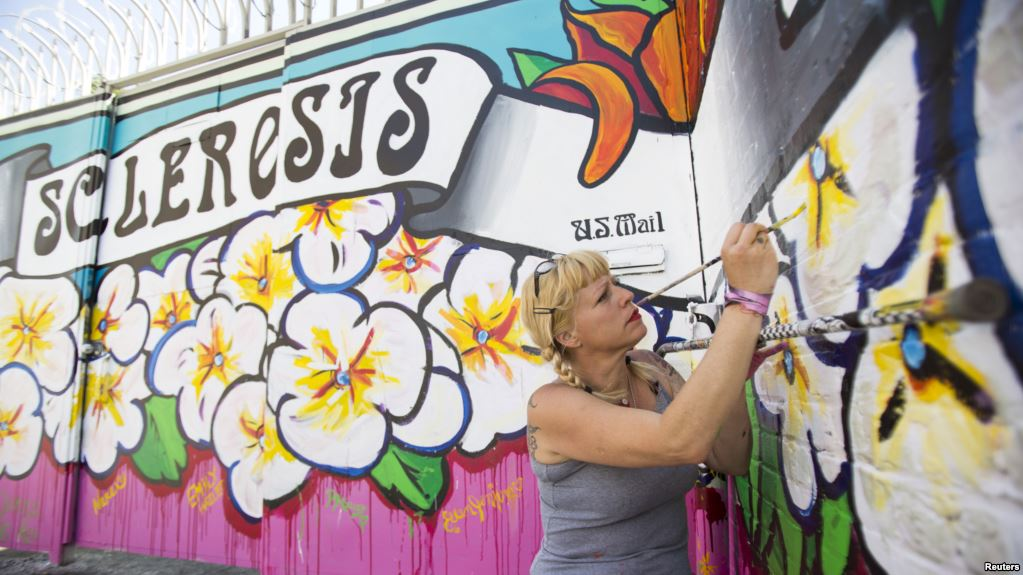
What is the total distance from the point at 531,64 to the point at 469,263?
1298mm

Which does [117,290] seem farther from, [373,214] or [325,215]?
[373,214]

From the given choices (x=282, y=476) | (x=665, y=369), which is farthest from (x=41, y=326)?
(x=665, y=369)

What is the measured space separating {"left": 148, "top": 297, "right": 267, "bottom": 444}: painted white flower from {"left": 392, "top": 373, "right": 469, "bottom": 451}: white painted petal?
162 centimetres

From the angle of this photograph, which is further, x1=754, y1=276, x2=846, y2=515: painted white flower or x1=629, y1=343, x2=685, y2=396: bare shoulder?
x1=629, y1=343, x2=685, y2=396: bare shoulder

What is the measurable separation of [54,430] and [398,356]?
142 inches

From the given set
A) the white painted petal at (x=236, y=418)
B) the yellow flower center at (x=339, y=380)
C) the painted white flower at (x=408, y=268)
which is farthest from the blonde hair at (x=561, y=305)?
the white painted petal at (x=236, y=418)

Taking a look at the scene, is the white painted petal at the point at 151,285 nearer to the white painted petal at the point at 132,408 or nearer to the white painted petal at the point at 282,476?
the white painted petal at the point at 132,408

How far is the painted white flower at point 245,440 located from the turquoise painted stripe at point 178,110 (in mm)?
2410

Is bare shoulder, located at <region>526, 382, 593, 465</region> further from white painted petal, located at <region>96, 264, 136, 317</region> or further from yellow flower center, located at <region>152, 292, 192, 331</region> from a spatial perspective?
white painted petal, located at <region>96, 264, 136, 317</region>

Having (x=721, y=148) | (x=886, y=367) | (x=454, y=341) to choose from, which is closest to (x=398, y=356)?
(x=454, y=341)

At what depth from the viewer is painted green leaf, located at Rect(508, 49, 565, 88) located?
3354 millimetres

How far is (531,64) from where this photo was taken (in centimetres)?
340
